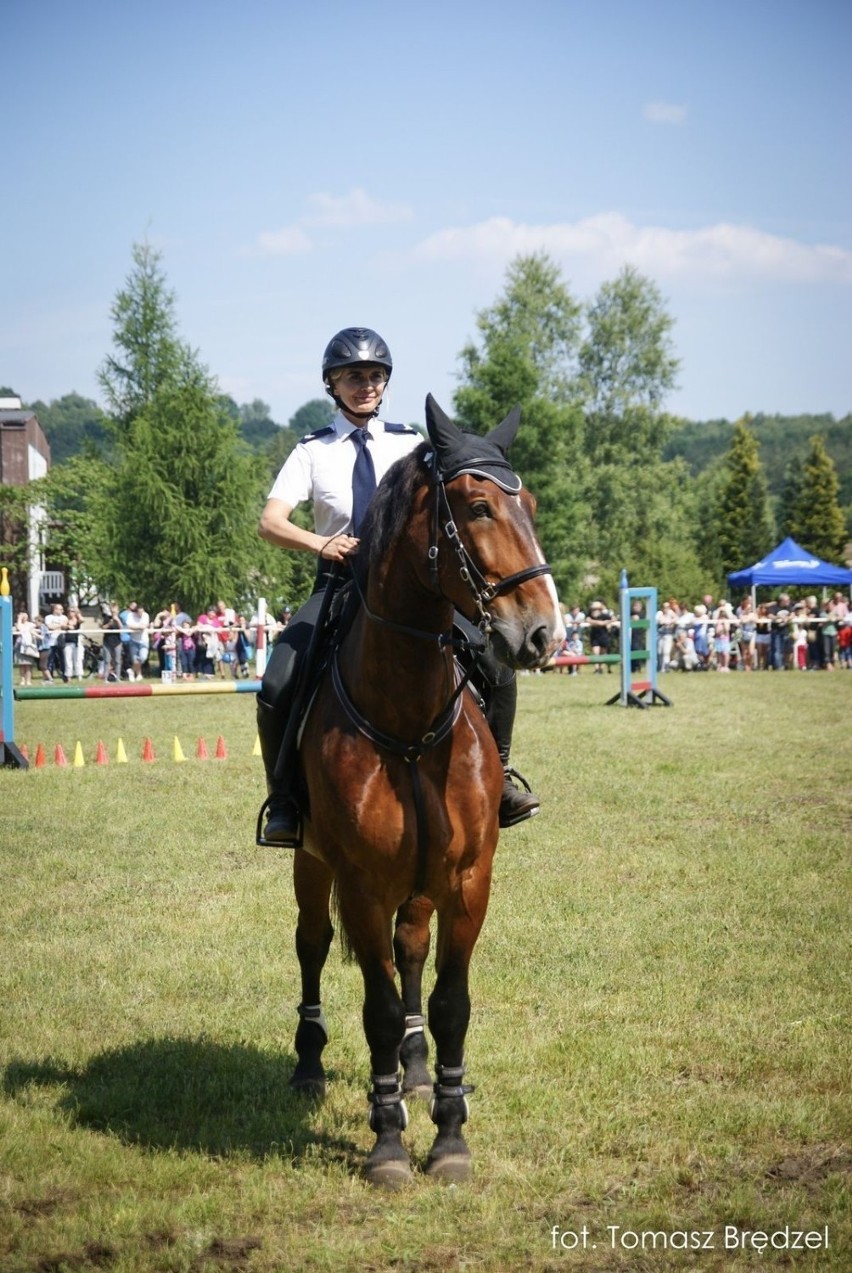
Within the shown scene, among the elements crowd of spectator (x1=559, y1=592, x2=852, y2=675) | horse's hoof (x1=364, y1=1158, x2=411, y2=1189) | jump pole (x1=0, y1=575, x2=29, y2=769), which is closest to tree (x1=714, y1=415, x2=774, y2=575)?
crowd of spectator (x1=559, y1=592, x2=852, y2=675)

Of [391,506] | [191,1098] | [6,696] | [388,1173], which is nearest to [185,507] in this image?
[6,696]

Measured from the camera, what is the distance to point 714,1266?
4223 millimetres

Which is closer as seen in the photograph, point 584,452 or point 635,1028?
point 635,1028

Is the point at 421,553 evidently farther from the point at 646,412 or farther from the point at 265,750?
the point at 646,412

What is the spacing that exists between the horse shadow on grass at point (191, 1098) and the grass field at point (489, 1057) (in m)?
0.02

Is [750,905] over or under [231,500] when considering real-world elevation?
under

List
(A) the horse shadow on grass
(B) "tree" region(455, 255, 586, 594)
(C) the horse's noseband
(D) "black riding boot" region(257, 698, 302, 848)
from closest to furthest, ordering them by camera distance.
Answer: (C) the horse's noseband, (A) the horse shadow on grass, (D) "black riding boot" region(257, 698, 302, 848), (B) "tree" region(455, 255, 586, 594)

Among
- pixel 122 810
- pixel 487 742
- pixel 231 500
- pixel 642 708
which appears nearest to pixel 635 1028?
pixel 487 742

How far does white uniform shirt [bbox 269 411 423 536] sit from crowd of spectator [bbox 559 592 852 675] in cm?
3234

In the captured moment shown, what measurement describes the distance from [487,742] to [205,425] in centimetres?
5007

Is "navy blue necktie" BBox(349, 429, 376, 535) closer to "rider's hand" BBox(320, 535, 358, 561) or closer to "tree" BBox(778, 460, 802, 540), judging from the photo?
"rider's hand" BBox(320, 535, 358, 561)

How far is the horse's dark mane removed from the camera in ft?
16.4

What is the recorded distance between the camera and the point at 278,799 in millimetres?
5836

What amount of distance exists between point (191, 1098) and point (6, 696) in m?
11.3
